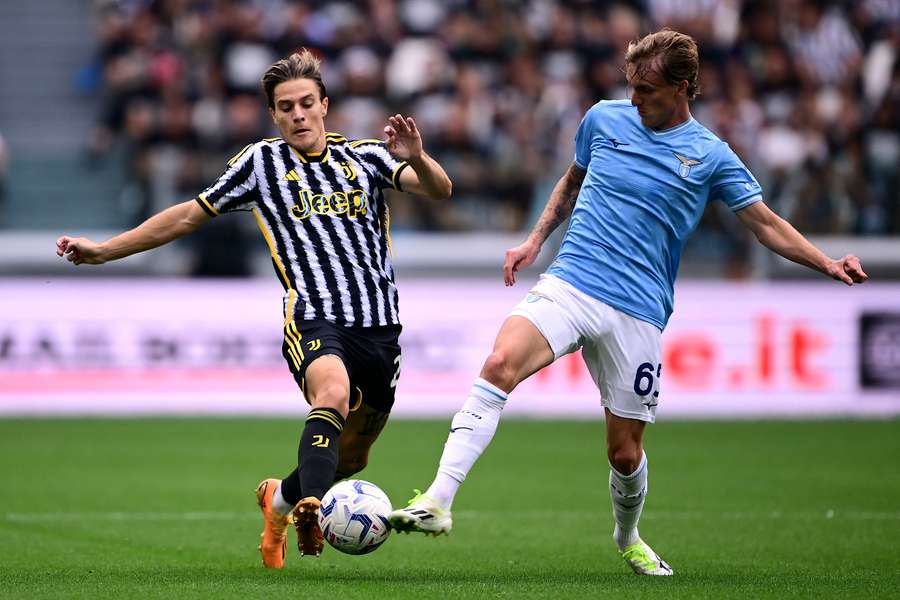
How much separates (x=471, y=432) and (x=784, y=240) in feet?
5.52

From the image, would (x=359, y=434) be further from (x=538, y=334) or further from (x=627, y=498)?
(x=627, y=498)

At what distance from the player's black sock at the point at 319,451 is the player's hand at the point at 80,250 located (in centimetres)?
134

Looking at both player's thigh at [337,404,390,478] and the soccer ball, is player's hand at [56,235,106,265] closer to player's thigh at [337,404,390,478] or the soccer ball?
player's thigh at [337,404,390,478]

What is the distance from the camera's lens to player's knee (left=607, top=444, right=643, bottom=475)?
660 centimetres

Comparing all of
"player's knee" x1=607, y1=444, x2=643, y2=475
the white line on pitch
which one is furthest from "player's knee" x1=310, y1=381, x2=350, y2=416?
the white line on pitch

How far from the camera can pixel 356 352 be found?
6.64m

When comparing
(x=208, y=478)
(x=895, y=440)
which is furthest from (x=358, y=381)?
(x=895, y=440)

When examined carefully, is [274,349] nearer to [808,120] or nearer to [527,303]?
[808,120]

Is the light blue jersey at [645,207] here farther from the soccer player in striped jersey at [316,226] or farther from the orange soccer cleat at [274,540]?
the orange soccer cleat at [274,540]

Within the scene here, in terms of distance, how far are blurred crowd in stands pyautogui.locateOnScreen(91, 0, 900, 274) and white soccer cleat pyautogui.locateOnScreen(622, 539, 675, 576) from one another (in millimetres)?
9174

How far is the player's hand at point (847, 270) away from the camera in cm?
615

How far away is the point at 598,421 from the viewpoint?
15.5 meters

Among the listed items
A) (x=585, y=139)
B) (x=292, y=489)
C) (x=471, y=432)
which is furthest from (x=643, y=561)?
(x=585, y=139)

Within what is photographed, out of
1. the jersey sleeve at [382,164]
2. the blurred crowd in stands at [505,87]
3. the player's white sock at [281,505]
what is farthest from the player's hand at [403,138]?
the blurred crowd in stands at [505,87]
